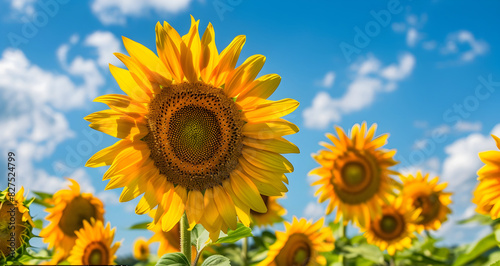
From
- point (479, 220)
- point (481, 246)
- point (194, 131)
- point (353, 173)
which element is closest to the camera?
point (194, 131)

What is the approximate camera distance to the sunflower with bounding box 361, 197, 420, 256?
6.38m

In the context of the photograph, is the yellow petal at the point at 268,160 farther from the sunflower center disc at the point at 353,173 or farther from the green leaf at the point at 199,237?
the sunflower center disc at the point at 353,173

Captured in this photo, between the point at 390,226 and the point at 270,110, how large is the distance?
450cm

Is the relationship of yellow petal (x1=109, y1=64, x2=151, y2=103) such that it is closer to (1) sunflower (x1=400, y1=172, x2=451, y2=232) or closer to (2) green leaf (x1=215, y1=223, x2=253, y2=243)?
(2) green leaf (x1=215, y1=223, x2=253, y2=243)

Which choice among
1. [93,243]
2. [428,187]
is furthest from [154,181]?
[428,187]

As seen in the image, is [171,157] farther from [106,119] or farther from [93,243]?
[93,243]

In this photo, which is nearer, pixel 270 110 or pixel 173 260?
pixel 173 260

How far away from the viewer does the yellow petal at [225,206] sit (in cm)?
278

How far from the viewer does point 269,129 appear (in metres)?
2.76

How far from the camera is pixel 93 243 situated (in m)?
5.30

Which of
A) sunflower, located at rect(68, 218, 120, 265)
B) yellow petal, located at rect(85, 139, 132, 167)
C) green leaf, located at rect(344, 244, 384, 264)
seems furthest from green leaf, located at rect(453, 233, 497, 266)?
sunflower, located at rect(68, 218, 120, 265)

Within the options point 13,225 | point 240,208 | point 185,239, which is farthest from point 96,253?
point 240,208

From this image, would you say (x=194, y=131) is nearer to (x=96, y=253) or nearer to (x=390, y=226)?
(x=96, y=253)

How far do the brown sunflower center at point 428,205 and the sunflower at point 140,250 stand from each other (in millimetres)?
5355
